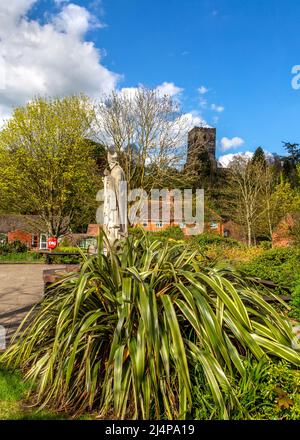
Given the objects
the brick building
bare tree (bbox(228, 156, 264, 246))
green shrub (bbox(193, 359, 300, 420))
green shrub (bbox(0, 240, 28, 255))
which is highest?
bare tree (bbox(228, 156, 264, 246))

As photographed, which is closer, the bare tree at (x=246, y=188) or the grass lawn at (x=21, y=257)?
the grass lawn at (x=21, y=257)

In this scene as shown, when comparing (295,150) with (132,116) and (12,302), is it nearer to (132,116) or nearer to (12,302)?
(132,116)

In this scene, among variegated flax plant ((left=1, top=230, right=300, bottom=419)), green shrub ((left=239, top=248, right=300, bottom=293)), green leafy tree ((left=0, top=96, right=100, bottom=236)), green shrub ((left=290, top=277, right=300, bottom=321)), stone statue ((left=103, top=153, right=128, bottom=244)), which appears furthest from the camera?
green leafy tree ((left=0, top=96, right=100, bottom=236))

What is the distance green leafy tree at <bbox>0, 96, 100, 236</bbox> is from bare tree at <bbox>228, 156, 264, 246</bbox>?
13000 millimetres

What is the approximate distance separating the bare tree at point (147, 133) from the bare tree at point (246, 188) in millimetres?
9382

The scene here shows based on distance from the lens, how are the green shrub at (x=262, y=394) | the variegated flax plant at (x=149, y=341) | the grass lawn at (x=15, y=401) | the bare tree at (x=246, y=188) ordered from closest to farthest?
the green shrub at (x=262, y=394) → the variegated flax plant at (x=149, y=341) → the grass lawn at (x=15, y=401) → the bare tree at (x=246, y=188)

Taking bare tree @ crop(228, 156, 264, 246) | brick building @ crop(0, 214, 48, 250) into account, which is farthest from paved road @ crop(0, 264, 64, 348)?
brick building @ crop(0, 214, 48, 250)

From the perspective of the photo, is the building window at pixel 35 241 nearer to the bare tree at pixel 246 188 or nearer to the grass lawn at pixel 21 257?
the grass lawn at pixel 21 257

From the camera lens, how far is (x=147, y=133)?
23078 mm

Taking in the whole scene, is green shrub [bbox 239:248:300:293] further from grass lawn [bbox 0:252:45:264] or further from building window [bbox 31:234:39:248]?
building window [bbox 31:234:39:248]

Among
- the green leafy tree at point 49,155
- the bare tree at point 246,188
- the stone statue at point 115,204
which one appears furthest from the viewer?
the bare tree at point 246,188

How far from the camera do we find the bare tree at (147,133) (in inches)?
905

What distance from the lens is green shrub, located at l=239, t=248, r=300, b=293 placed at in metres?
6.91

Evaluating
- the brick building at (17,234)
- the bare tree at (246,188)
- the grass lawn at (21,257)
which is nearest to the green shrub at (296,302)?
the grass lawn at (21,257)
